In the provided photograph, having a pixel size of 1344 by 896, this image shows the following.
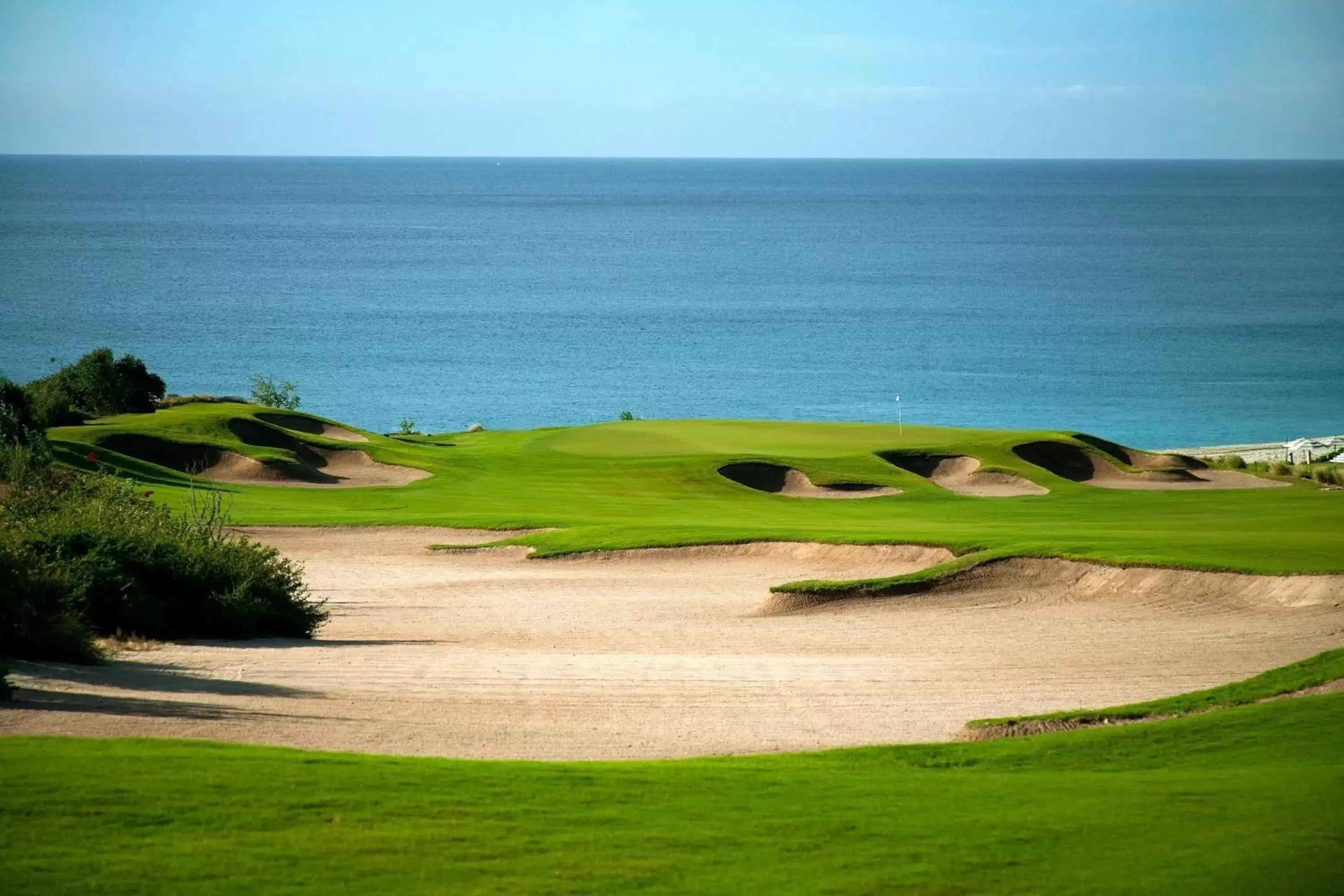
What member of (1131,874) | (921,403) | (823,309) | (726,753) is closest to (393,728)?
(726,753)

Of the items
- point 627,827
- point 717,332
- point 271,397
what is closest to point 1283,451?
point 271,397

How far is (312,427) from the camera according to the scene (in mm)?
44938

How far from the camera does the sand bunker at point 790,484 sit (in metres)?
38.2

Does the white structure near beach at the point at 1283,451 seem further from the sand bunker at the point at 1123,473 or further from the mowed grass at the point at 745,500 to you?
the mowed grass at the point at 745,500

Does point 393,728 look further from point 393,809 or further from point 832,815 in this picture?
point 832,815

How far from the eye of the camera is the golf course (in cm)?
937

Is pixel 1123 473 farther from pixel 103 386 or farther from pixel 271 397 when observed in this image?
pixel 271 397

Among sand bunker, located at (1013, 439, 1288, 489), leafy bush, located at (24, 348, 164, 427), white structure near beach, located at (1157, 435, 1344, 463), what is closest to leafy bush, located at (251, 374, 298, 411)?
leafy bush, located at (24, 348, 164, 427)

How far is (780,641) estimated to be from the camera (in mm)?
20594

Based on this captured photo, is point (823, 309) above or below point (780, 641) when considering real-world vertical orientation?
above

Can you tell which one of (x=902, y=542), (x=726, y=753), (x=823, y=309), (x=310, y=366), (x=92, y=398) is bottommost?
(x=726, y=753)

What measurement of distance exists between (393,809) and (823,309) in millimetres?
121490

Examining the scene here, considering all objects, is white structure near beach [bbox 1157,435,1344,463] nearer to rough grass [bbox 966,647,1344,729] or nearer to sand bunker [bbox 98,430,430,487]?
sand bunker [bbox 98,430,430,487]

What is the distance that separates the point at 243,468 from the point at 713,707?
24.7 m
